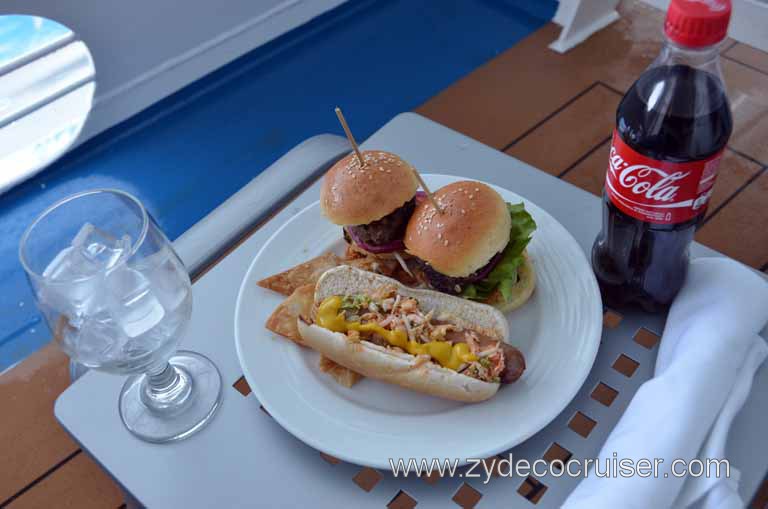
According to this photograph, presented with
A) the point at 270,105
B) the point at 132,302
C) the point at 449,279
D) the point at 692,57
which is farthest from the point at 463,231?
the point at 270,105

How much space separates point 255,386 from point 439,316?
1.19ft

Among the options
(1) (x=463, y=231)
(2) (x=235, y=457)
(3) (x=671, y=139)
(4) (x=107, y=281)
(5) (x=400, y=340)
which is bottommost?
(2) (x=235, y=457)

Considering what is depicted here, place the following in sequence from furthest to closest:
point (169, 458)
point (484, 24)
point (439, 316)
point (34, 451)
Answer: point (484, 24) < point (34, 451) < point (439, 316) < point (169, 458)

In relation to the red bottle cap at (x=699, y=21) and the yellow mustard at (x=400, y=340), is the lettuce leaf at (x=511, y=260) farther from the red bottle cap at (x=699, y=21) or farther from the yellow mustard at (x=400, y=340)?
the red bottle cap at (x=699, y=21)

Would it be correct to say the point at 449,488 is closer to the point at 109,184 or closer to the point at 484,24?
the point at 109,184

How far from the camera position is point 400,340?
124cm

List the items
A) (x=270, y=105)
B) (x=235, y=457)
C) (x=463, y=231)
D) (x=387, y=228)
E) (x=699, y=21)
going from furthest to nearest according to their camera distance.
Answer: (x=270, y=105), (x=387, y=228), (x=463, y=231), (x=235, y=457), (x=699, y=21)

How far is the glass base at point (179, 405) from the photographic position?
3.95 feet

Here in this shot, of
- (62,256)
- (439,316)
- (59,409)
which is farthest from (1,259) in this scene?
(439,316)

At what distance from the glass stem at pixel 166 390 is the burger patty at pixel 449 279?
50cm

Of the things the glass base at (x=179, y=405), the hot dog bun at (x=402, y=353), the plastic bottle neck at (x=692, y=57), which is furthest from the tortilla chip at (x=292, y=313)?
the plastic bottle neck at (x=692, y=57)

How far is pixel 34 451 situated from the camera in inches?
71.0

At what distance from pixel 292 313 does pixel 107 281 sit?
1.28 feet

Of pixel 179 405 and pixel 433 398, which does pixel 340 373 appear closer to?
pixel 433 398
